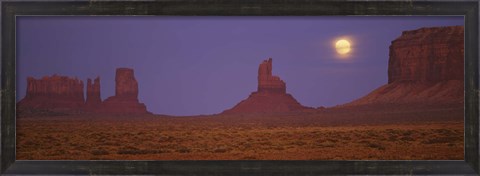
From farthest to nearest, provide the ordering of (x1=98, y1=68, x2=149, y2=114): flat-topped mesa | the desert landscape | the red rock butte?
(x1=98, y1=68, x2=149, y2=114): flat-topped mesa
the red rock butte
the desert landscape

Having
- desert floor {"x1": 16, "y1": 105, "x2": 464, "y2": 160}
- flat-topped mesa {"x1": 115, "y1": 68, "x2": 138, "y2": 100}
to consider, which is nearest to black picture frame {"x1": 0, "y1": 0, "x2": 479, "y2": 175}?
desert floor {"x1": 16, "y1": 105, "x2": 464, "y2": 160}

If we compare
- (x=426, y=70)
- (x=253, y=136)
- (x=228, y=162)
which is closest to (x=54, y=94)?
(x=228, y=162)

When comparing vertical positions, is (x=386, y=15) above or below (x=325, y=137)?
Answer: above

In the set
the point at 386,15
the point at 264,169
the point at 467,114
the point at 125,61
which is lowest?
the point at 264,169

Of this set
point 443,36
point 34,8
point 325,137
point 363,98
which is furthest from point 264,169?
point 34,8

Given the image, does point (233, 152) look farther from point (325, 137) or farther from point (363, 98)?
point (363, 98)

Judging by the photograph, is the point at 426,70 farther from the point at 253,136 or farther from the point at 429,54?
the point at 253,136

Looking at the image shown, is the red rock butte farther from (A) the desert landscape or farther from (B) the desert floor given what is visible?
(B) the desert floor

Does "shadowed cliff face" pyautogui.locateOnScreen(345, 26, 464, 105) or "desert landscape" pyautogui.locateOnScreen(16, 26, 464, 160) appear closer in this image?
"shadowed cliff face" pyautogui.locateOnScreen(345, 26, 464, 105)
